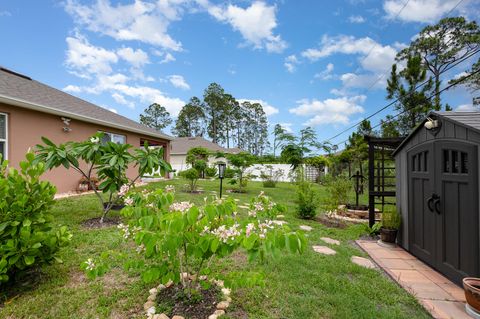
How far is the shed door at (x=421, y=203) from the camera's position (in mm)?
3172

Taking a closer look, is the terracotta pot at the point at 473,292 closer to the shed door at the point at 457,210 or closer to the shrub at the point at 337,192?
the shed door at the point at 457,210

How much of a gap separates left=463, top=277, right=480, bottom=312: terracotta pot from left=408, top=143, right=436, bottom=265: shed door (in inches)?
35.3

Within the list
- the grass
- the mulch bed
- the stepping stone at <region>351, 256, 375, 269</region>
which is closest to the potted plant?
the stepping stone at <region>351, 256, 375, 269</region>

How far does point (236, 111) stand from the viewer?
32625 millimetres

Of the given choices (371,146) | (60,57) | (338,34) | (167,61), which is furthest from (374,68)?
(60,57)

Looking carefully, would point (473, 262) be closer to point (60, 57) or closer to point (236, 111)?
point (60, 57)

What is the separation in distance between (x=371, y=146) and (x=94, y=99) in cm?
1423

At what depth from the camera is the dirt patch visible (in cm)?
447

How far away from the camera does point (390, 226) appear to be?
4.18 meters

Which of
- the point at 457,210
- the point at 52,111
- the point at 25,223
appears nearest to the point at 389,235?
the point at 457,210

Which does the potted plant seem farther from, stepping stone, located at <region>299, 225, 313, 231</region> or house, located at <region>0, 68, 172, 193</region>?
house, located at <region>0, 68, 172, 193</region>

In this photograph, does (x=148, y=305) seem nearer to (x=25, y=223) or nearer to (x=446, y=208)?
(x=25, y=223)

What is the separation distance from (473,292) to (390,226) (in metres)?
2.15

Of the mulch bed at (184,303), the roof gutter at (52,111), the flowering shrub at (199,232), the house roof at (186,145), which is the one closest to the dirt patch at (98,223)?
the mulch bed at (184,303)
